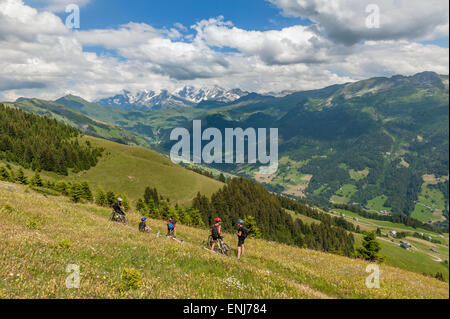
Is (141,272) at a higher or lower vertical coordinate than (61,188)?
higher

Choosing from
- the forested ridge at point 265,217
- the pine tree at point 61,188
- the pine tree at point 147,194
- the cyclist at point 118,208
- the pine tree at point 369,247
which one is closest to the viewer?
the cyclist at point 118,208

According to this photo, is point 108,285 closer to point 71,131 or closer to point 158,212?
point 158,212

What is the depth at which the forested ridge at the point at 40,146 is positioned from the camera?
114 metres

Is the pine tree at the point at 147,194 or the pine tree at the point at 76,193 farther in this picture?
the pine tree at the point at 147,194

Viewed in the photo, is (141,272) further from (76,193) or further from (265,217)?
(265,217)

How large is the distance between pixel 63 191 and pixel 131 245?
74.3 meters

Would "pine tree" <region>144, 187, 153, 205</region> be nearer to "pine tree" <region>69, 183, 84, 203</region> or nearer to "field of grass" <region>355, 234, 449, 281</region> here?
"pine tree" <region>69, 183, 84, 203</region>

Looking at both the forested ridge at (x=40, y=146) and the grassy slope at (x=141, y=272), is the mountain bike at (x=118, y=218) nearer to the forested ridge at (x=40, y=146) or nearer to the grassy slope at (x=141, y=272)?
the grassy slope at (x=141, y=272)

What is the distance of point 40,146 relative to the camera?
4779 inches

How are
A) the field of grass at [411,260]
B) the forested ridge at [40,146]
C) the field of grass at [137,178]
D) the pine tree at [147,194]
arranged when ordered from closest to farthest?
the forested ridge at [40,146], the pine tree at [147,194], the field of grass at [137,178], the field of grass at [411,260]

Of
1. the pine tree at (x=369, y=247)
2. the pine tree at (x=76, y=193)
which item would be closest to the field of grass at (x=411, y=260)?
the pine tree at (x=369, y=247)

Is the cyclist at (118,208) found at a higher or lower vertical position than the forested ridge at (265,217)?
higher

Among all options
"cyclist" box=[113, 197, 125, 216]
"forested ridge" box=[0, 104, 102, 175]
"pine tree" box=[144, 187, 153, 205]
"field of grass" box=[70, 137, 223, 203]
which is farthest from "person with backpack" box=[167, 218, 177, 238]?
"field of grass" box=[70, 137, 223, 203]

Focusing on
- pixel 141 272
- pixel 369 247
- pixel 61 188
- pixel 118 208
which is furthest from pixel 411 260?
pixel 141 272
